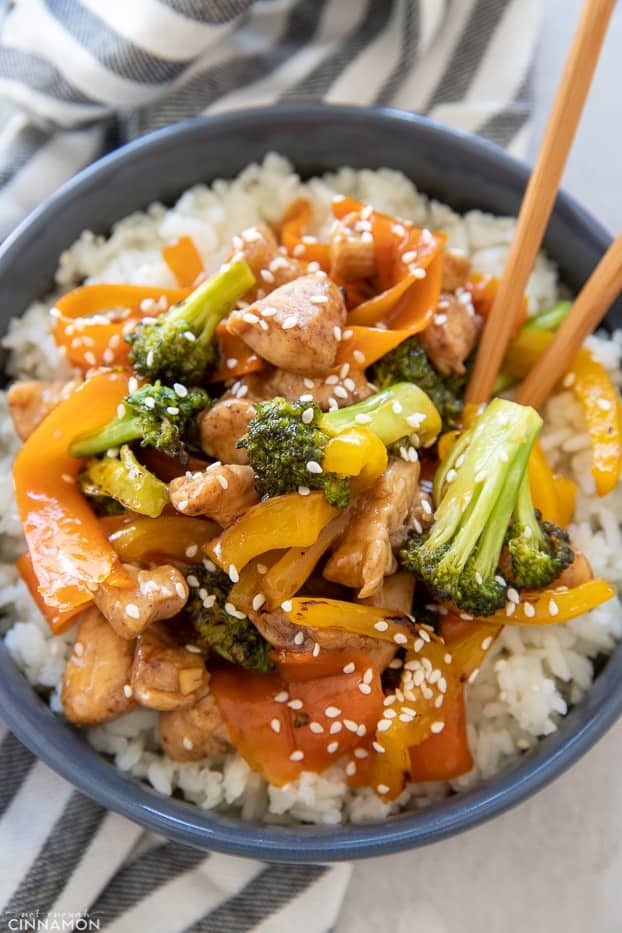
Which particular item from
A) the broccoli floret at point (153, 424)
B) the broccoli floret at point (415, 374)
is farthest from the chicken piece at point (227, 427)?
the broccoli floret at point (415, 374)

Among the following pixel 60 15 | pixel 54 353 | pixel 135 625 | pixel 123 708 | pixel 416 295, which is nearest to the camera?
pixel 135 625

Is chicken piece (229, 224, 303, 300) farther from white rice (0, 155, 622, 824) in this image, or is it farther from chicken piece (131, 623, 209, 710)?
chicken piece (131, 623, 209, 710)

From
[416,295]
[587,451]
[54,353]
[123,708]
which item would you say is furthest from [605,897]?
[54,353]

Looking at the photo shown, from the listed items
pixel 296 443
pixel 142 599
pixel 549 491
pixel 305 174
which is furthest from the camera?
pixel 305 174

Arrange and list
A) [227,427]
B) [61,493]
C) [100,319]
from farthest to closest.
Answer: [100,319] → [61,493] → [227,427]

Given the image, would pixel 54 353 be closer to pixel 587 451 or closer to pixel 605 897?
pixel 587 451

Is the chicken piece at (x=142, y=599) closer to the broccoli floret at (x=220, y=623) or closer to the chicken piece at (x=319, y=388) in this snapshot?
the broccoli floret at (x=220, y=623)

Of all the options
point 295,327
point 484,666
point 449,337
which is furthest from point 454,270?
point 484,666

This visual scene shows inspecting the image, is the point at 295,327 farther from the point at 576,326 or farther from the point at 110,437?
the point at 576,326
